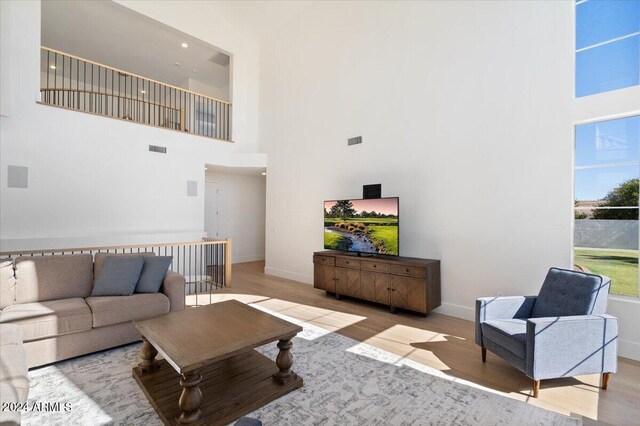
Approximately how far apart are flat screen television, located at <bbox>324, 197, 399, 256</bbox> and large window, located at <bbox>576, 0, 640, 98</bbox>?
8.74ft

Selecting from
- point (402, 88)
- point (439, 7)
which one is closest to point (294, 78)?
point (402, 88)

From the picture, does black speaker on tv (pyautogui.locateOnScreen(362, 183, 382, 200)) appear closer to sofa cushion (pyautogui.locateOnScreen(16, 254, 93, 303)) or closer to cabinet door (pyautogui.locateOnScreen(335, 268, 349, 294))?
cabinet door (pyautogui.locateOnScreen(335, 268, 349, 294))

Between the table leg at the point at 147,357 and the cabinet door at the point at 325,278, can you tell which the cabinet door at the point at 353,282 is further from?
the table leg at the point at 147,357

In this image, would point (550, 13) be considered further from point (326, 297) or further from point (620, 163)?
point (326, 297)

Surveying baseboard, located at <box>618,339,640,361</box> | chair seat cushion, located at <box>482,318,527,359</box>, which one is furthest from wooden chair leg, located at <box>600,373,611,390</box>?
baseboard, located at <box>618,339,640,361</box>

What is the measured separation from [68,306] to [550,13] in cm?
630

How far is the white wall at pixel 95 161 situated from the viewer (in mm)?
5008

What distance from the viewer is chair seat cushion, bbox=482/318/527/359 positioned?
2.55 meters

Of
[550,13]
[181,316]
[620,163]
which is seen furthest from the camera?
[550,13]

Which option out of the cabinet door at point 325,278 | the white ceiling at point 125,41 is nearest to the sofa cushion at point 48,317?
the cabinet door at point 325,278

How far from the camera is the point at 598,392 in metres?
2.53

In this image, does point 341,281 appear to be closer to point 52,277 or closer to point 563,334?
point 563,334

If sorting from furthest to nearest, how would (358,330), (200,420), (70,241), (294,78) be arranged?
1. (294,78)
2. (70,241)
3. (358,330)
4. (200,420)

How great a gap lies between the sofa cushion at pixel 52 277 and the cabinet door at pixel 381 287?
12.4 feet
